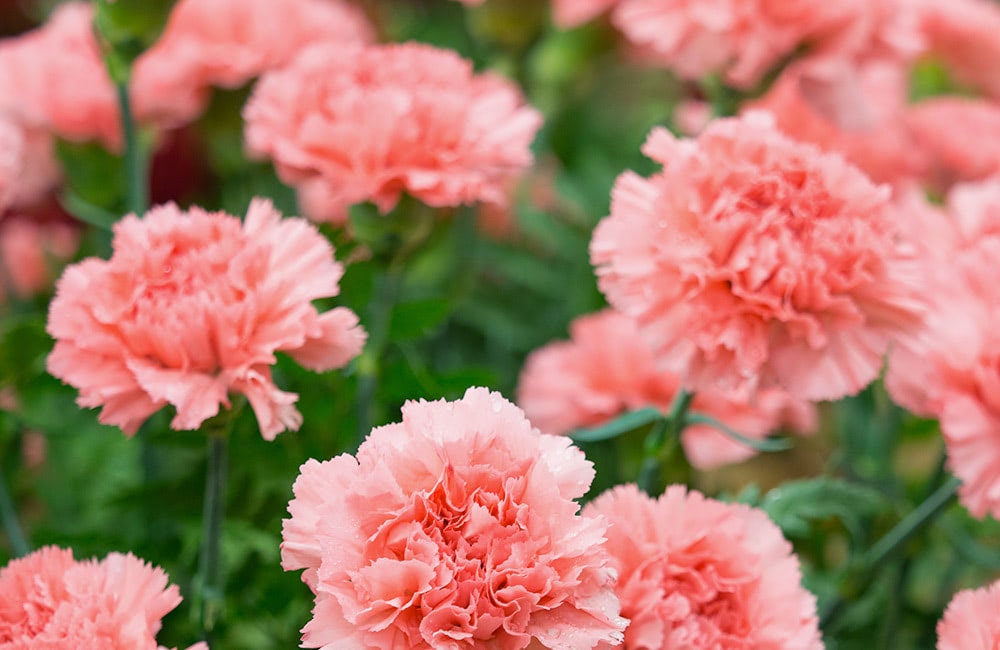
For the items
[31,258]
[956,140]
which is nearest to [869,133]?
[956,140]

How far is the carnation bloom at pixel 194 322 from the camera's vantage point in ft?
1.31

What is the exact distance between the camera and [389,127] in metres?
0.51

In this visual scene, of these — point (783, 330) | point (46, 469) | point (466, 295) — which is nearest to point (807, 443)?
point (466, 295)

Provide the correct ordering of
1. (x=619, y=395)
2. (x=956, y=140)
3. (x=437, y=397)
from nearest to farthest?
(x=437, y=397) < (x=619, y=395) < (x=956, y=140)

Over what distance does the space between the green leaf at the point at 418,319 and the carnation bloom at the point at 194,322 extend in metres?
0.16

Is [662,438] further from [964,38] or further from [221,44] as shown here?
[964,38]

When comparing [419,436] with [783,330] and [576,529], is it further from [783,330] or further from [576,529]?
[783,330]

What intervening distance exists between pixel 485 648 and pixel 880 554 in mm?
300

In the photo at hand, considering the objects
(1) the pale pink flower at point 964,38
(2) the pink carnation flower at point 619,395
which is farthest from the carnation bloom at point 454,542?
(1) the pale pink flower at point 964,38

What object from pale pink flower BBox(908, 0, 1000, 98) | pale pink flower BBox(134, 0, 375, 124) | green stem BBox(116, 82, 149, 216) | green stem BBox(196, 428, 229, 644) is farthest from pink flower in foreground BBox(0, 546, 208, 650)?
pale pink flower BBox(908, 0, 1000, 98)

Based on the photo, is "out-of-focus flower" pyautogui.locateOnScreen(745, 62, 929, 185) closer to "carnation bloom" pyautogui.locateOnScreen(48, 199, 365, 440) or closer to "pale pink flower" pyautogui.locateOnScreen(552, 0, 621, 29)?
"pale pink flower" pyautogui.locateOnScreen(552, 0, 621, 29)

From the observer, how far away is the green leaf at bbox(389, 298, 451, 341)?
0.59 meters

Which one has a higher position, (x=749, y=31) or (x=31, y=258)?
(x=749, y=31)

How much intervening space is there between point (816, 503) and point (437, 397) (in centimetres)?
22
